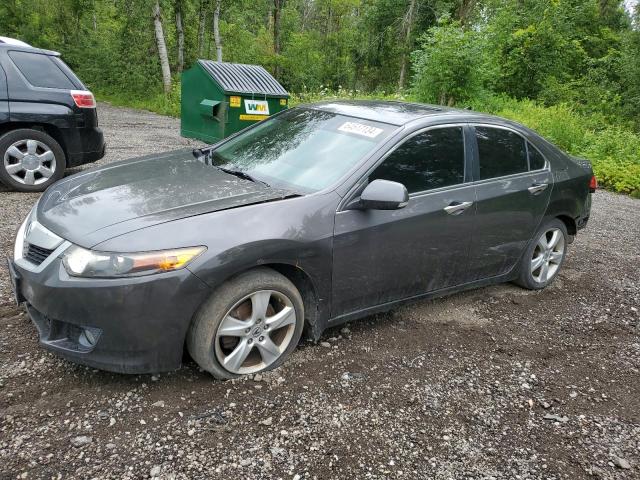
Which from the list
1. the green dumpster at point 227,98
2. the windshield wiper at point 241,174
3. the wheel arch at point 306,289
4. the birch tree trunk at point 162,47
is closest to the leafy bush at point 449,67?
the green dumpster at point 227,98

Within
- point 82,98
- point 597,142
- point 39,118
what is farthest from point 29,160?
point 597,142

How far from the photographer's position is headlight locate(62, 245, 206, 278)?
2494 millimetres

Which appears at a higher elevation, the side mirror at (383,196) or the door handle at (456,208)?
the side mirror at (383,196)

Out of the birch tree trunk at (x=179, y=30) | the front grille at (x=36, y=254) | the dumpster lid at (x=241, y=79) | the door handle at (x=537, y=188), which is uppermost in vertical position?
the birch tree trunk at (x=179, y=30)

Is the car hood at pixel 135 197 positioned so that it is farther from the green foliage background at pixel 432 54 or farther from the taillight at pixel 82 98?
the green foliage background at pixel 432 54

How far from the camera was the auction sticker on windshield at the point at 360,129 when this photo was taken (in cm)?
346

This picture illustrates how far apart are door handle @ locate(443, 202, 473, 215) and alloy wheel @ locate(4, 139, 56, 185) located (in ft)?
16.7

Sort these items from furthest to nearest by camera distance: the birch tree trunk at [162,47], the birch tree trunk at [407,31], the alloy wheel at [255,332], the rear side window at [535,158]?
the birch tree trunk at [407,31]
the birch tree trunk at [162,47]
the rear side window at [535,158]
the alloy wheel at [255,332]

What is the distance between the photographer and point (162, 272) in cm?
252

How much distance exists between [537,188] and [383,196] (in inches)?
72.1

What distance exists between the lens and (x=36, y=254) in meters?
2.76

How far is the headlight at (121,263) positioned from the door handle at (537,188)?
2912 mm

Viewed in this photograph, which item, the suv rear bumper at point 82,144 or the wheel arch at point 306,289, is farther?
the suv rear bumper at point 82,144

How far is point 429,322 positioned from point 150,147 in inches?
313
